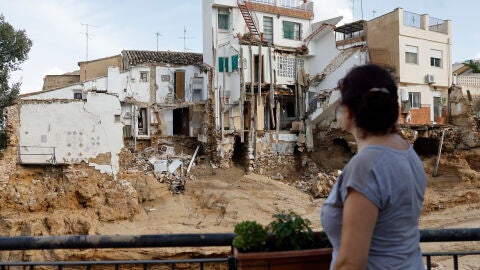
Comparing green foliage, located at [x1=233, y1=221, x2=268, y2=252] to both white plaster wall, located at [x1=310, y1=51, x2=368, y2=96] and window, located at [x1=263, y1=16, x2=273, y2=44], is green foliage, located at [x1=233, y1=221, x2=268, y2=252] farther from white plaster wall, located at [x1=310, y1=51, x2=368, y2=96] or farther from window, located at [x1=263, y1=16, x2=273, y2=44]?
window, located at [x1=263, y1=16, x2=273, y2=44]

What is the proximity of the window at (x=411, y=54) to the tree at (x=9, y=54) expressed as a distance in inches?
944

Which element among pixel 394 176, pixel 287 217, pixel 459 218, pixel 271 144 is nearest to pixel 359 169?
pixel 394 176

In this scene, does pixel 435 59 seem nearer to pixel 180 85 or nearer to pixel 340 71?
pixel 340 71

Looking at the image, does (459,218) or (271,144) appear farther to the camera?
(271,144)

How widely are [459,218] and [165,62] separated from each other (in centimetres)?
2177

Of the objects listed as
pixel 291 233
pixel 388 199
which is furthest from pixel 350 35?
pixel 388 199

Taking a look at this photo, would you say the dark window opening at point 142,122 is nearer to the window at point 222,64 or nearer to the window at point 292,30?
the window at point 222,64

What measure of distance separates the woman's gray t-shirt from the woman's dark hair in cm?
11

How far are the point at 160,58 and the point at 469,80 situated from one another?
22.8 metres

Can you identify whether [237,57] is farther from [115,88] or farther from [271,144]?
[115,88]

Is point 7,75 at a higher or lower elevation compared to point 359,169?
higher

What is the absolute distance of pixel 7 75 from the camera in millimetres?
28234

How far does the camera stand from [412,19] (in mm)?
29203

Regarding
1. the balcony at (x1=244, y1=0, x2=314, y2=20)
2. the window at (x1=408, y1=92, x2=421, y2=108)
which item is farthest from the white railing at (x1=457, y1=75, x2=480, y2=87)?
the balcony at (x1=244, y1=0, x2=314, y2=20)
